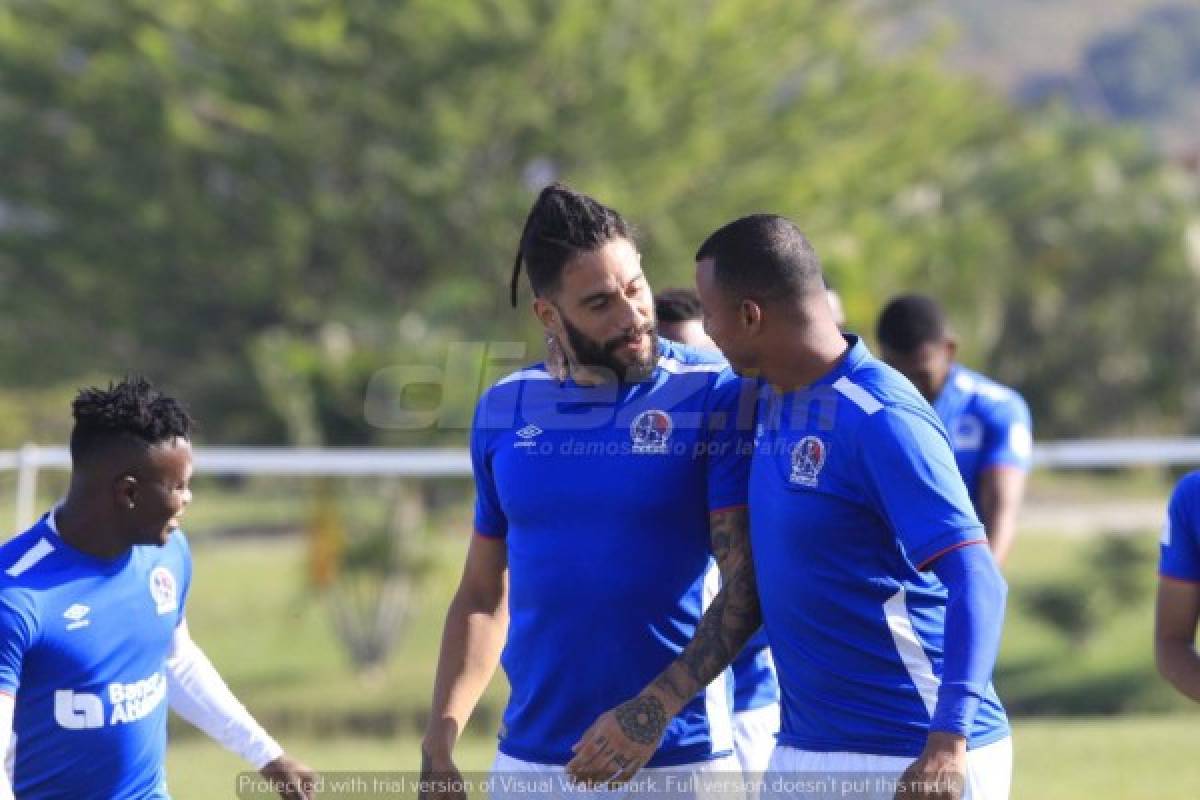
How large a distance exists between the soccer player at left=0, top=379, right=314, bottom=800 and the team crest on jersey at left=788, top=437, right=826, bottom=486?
193 centimetres

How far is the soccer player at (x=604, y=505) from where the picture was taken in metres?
4.75

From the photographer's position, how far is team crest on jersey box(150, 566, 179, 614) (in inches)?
215

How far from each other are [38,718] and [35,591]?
361 millimetres

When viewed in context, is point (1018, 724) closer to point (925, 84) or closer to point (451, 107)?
point (451, 107)

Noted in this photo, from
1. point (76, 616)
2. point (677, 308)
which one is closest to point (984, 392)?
point (677, 308)

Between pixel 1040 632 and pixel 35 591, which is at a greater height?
pixel 35 591

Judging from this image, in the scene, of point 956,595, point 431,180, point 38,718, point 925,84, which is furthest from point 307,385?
point 925,84

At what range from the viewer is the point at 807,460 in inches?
171

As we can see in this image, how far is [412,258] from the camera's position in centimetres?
4181

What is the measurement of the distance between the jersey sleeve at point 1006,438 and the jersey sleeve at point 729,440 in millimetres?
3879

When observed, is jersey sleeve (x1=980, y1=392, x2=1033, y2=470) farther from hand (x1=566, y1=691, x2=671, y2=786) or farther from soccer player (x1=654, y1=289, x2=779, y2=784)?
hand (x1=566, y1=691, x2=671, y2=786)

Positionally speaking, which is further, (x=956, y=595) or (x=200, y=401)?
(x=200, y=401)

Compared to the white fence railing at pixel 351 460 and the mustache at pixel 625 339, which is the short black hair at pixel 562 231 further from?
the white fence railing at pixel 351 460

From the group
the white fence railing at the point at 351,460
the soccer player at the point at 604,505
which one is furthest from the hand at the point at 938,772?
the white fence railing at the point at 351,460
